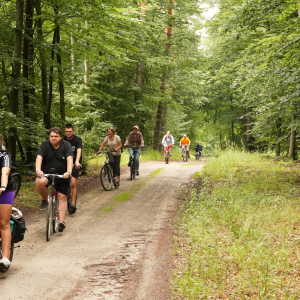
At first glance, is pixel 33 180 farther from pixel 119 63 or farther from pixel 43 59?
pixel 119 63

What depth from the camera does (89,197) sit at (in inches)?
404

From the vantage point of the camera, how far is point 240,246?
5.63 metres

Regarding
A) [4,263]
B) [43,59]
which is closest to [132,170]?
[43,59]

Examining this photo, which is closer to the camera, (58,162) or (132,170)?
(58,162)

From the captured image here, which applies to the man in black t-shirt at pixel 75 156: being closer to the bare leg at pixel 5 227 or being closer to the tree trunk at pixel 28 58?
the bare leg at pixel 5 227

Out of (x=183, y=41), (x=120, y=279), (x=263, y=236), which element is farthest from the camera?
(x=183, y=41)

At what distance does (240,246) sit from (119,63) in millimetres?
9331

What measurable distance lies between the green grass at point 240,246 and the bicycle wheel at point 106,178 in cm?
267

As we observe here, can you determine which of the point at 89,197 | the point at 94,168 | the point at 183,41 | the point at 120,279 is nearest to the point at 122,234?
the point at 120,279

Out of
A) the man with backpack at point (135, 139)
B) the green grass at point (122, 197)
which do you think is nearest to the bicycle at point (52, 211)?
the green grass at point (122, 197)

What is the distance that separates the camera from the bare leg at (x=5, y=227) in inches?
180

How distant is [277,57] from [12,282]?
9473 mm

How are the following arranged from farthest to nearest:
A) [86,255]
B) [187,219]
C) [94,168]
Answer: [94,168] < [187,219] < [86,255]

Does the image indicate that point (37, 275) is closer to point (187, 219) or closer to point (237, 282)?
point (237, 282)
